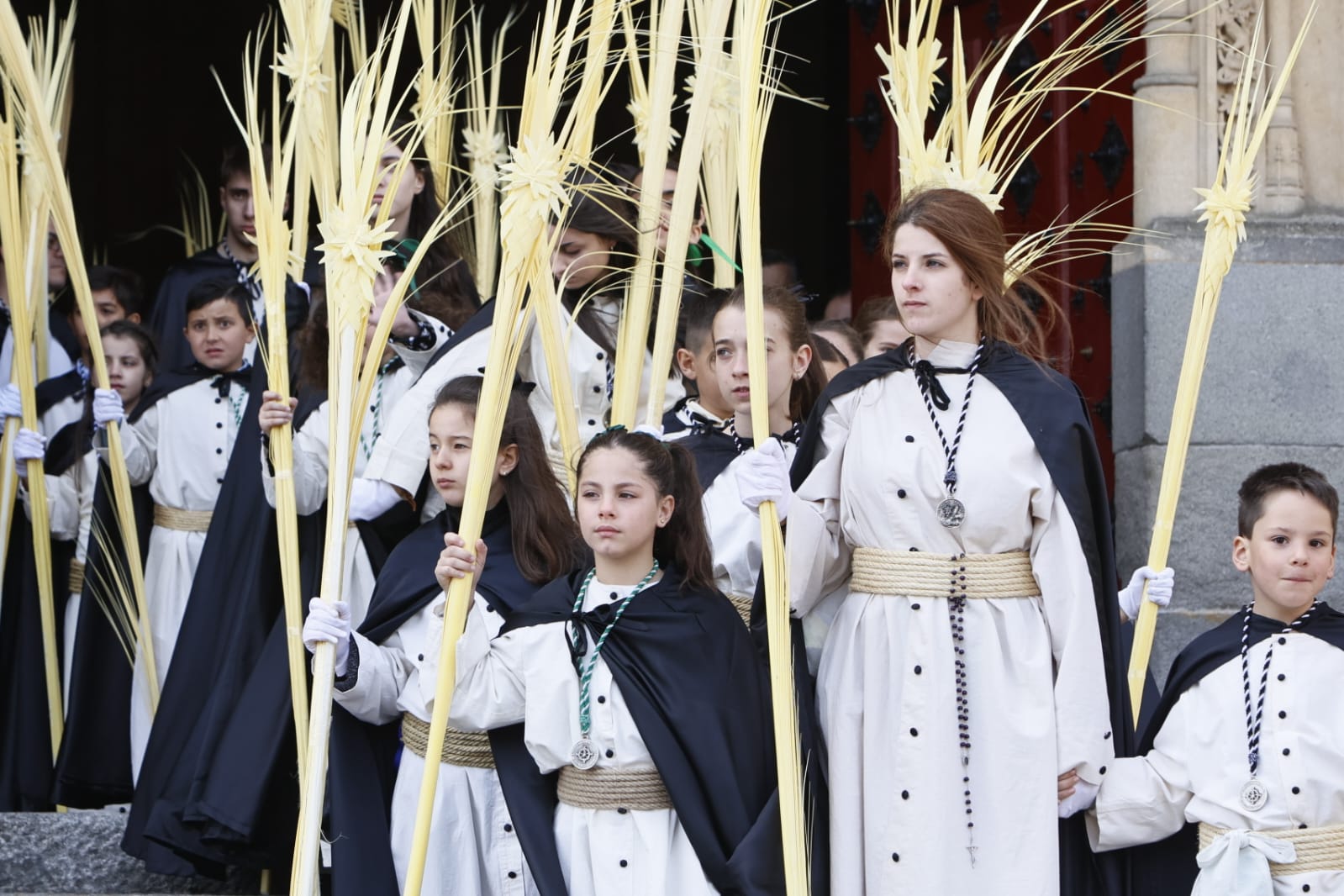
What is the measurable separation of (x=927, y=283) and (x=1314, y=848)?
117 cm

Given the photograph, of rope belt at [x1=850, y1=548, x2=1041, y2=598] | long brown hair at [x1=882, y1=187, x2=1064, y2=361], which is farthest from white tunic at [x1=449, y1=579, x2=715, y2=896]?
long brown hair at [x1=882, y1=187, x2=1064, y2=361]

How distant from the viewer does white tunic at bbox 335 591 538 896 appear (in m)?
3.86

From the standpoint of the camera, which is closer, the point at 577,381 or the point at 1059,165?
the point at 577,381

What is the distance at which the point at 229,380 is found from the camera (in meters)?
5.55

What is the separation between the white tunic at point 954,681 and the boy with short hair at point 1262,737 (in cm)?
16

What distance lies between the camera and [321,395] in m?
4.88

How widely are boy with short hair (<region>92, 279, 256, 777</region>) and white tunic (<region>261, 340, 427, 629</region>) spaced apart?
706 millimetres

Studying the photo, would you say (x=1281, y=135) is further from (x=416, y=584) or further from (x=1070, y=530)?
(x=416, y=584)

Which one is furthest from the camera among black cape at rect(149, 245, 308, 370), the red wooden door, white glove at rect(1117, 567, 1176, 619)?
black cape at rect(149, 245, 308, 370)

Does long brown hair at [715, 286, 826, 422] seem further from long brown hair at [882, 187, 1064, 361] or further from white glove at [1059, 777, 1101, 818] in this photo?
white glove at [1059, 777, 1101, 818]

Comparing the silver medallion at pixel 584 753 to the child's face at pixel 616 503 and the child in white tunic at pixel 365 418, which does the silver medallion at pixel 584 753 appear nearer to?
the child's face at pixel 616 503

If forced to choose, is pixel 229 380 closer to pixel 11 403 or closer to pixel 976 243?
pixel 11 403

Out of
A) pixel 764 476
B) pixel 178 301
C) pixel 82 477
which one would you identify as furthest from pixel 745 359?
pixel 178 301

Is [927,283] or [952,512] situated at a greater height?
[927,283]
